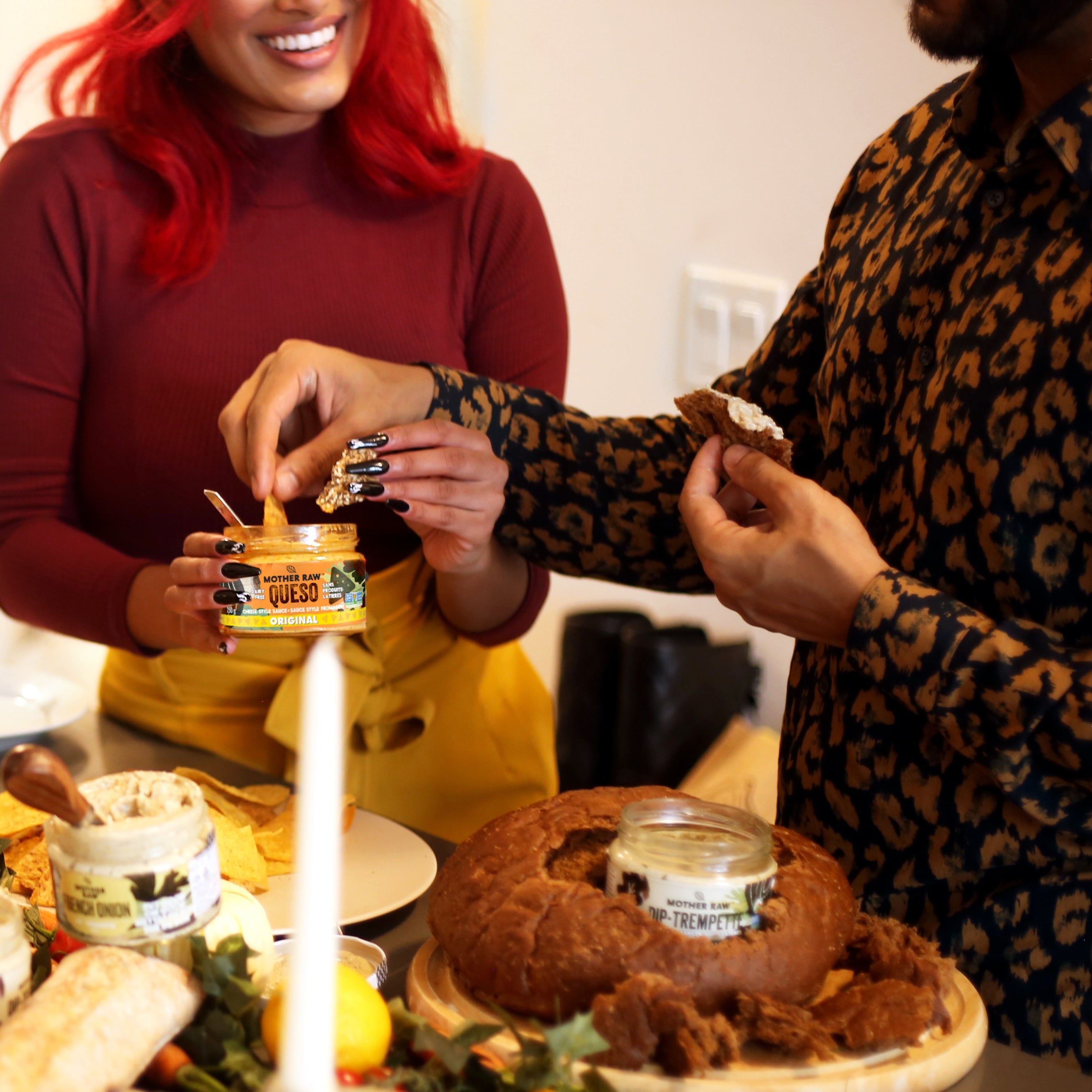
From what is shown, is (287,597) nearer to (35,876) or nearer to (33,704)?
(35,876)

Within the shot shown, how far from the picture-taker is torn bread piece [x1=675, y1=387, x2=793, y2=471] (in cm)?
87

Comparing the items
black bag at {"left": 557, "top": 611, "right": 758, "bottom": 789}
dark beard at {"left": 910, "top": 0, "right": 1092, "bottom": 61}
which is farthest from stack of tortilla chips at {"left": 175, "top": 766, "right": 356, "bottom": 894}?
black bag at {"left": 557, "top": 611, "right": 758, "bottom": 789}

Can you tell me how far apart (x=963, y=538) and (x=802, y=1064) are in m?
0.38

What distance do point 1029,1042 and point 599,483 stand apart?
0.58 m

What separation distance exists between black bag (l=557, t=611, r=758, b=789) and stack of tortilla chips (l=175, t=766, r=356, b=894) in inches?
54.4

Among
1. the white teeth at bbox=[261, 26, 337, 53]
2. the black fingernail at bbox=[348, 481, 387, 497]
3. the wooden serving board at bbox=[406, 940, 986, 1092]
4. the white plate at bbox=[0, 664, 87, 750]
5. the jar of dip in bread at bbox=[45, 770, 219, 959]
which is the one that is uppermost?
the white teeth at bbox=[261, 26, 337, 53]

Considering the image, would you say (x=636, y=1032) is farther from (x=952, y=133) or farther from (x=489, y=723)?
(x=489, y=723)

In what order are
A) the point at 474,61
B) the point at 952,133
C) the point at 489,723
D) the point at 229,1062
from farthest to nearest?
the point at 474,61 → the point at 489,723 → the point at 952,133 → the point at 229,1062

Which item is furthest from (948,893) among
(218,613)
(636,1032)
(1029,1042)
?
(218,613)

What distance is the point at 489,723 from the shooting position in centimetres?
142

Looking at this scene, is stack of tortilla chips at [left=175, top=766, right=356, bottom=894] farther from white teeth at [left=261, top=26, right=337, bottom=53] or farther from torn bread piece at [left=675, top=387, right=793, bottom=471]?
white teeth at [left=261, top=26, right=337, bottom=53]

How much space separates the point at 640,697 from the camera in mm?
2432

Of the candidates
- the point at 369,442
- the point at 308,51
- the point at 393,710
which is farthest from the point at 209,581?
the point at 308,51

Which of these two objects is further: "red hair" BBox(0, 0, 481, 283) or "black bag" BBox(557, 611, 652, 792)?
"black bag" BBox(557, 611, 652, 792)
